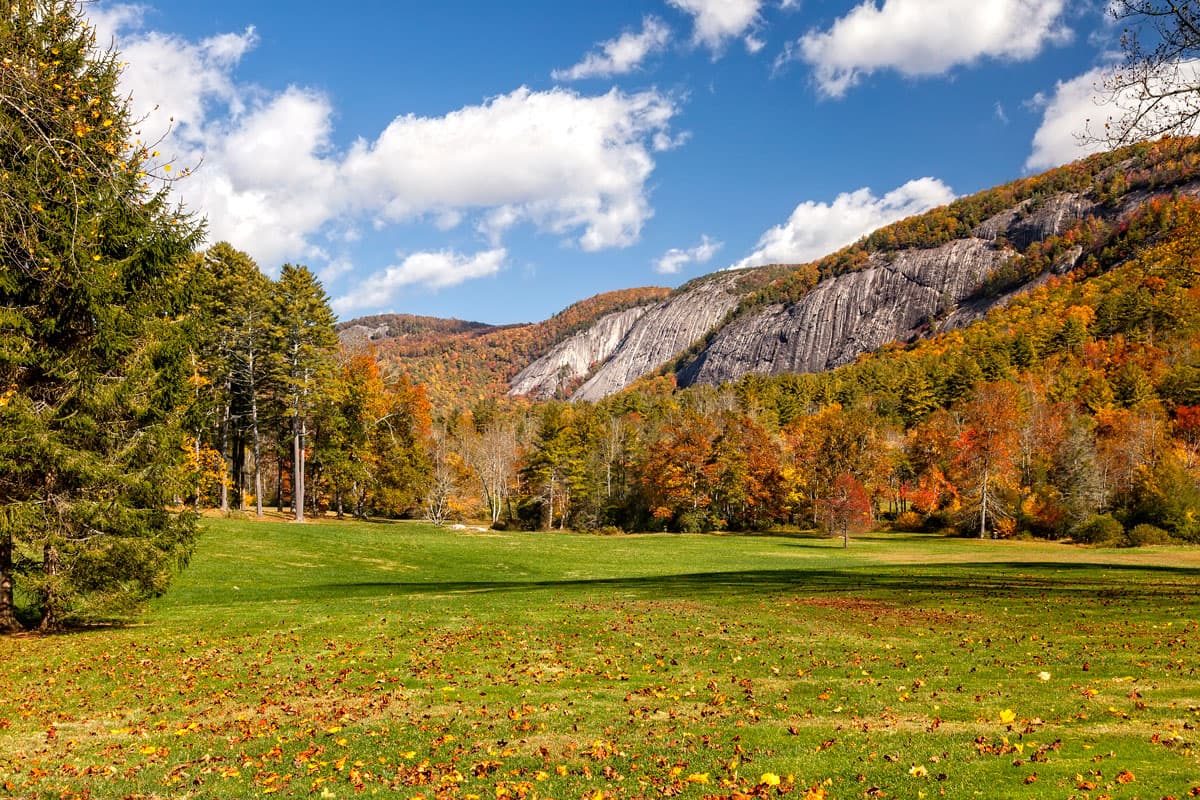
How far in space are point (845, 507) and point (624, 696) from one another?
1608 inches

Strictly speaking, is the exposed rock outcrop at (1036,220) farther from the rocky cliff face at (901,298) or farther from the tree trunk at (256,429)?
the tree trunk at (256,429)

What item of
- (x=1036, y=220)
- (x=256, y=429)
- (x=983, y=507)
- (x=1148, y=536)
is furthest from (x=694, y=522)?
(x=1036, y=220)

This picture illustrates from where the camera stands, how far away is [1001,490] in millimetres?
56125

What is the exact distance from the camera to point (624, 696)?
9570 millimetres

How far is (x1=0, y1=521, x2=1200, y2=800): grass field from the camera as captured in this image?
653cm

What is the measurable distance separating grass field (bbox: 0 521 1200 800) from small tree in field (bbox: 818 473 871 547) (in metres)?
27.4

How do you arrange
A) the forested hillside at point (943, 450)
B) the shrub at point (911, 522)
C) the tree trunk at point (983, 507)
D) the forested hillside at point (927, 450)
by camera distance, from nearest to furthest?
the forested hillside at point (927, 450) → the forested hillside at point (943, 450) → the tree trunk at point (983, 507) → the shrub at point (911, 522)

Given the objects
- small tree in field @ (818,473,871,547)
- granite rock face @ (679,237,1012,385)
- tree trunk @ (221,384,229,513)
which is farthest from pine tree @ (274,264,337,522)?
granite rock face @ (679,237,1012,385)

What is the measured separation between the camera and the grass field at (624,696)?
21.4ft

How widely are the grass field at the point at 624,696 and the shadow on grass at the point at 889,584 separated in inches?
14.3

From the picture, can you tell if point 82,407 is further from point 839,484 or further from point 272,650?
point 839,484

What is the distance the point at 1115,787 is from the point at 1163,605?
1343cm

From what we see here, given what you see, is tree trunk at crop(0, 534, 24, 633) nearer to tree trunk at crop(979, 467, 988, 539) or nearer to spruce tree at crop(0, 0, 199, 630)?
spruce tree at crop(0, 0, 199, 630)

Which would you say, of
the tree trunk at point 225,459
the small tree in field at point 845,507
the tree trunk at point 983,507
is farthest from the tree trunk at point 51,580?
the tree trunk at point 983,507
